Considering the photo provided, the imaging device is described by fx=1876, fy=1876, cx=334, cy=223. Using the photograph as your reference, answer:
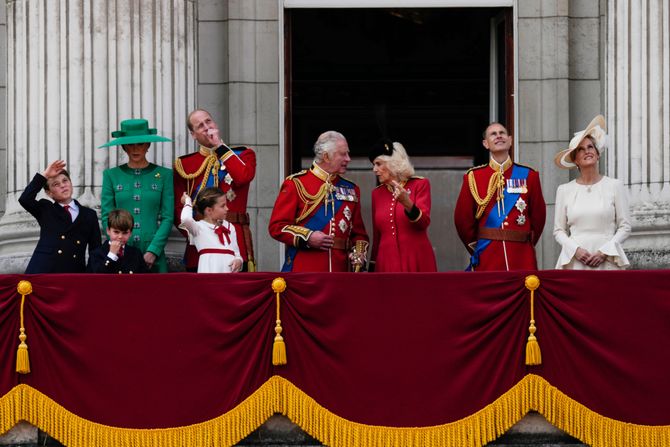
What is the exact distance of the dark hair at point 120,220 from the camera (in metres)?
13.6

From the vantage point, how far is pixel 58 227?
14086 millimetres

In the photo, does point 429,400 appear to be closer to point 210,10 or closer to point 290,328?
point 290,328

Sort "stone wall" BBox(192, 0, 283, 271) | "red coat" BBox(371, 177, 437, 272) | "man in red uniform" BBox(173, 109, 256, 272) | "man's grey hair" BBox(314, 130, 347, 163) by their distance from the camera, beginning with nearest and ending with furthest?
"red coat" BBox(371, 177, 437, 272)
"man's grey hair" BBox(314, 130, 347, 163)
"man in red uniform" BBox(173, 109, 256, 272)
"stone wall" BBox(192, 0, 283, 271)

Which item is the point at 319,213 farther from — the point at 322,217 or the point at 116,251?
the point at 116,251

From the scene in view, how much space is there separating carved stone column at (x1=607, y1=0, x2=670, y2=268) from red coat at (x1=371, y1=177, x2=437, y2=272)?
80.5 inches

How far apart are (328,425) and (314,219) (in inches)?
81.7

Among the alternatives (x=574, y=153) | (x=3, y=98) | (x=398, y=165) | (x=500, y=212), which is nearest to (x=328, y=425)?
(x=398, y=165)

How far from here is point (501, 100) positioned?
17312mm

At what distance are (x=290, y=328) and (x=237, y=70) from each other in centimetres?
431

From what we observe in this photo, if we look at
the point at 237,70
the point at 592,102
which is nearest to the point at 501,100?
the point at 592,102

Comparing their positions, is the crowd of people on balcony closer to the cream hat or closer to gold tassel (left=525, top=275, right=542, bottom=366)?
the cream hat

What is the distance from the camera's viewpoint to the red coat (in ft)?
46.7

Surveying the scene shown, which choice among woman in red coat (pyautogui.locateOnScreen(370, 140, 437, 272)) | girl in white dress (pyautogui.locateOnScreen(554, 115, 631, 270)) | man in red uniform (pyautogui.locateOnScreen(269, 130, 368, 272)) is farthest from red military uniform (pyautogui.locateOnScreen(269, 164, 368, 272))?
girl in white dress (pyautogui.locateOnScreen(554, 115, 631, 270))

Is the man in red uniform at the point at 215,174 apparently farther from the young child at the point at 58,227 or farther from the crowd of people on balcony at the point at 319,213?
the young child at the point at 58,227
